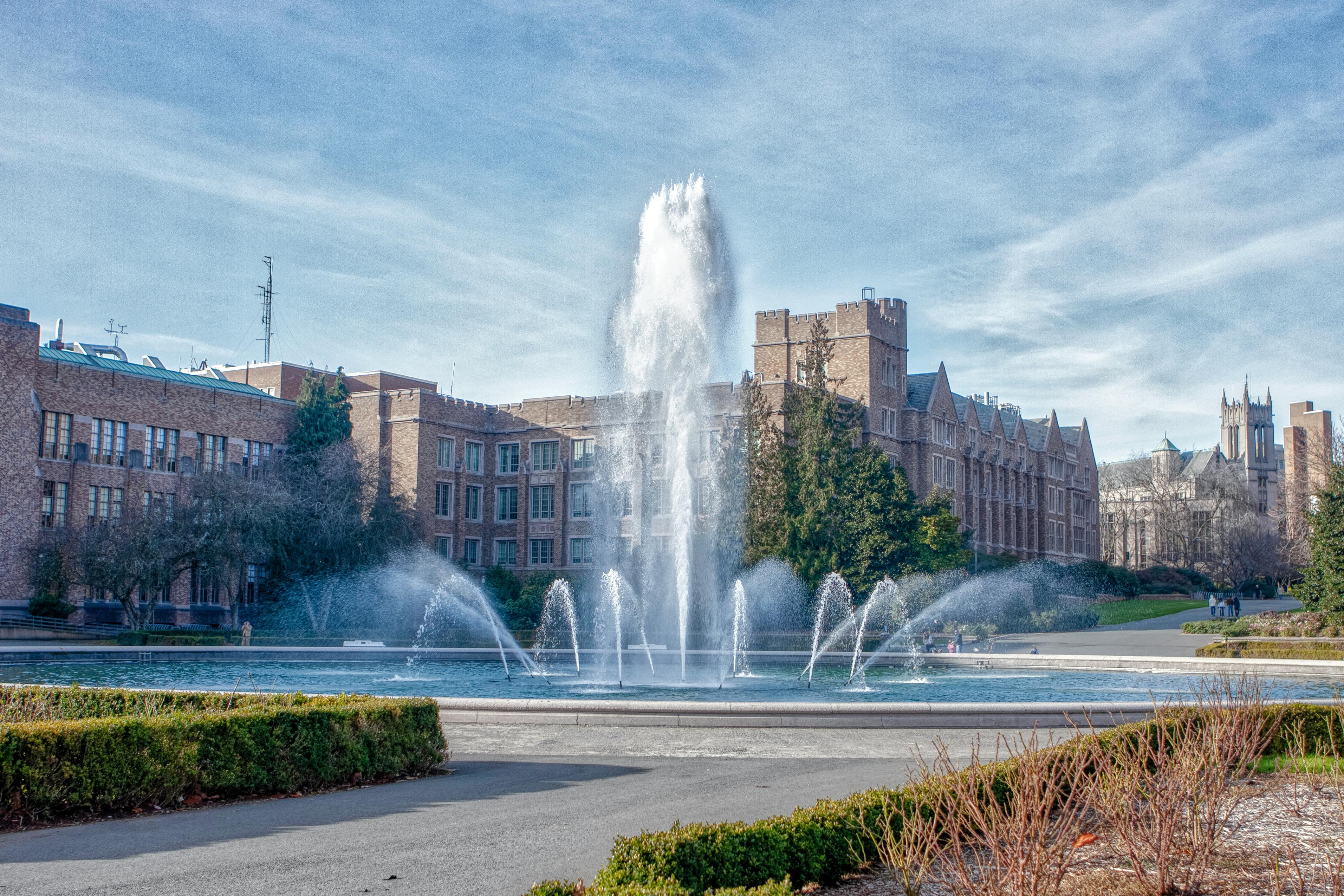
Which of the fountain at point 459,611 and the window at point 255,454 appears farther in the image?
the window at point 255,454

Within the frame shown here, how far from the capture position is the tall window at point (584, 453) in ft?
182

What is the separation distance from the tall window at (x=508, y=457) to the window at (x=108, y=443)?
1790 centimetres

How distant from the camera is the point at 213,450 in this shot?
167ft

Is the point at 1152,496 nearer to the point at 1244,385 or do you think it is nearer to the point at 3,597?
the point at 1244,385

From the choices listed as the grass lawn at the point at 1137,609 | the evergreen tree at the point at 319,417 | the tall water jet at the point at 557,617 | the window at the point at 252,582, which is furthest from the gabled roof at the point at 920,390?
the window at the point at 252,582

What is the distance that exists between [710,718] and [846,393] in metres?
45.5

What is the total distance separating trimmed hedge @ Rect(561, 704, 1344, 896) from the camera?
21.6ft

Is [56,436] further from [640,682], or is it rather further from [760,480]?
[640,682]

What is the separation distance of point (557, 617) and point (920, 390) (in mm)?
28632

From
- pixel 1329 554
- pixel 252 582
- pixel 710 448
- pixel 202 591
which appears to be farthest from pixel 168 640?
pixel 1329 554

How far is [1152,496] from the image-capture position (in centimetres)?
9200

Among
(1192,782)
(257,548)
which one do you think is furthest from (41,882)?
(257,548)

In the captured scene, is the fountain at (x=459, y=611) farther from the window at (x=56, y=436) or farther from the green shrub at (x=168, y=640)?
the window at (x=56, y=436)

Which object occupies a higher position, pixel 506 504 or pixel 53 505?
pixel 506 504
